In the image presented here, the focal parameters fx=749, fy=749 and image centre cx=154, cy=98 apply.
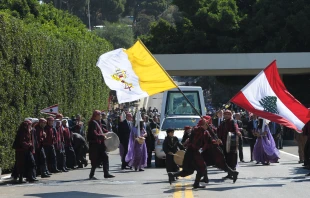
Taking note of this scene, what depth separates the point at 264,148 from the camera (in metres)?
25.1

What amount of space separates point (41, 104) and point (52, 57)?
2952mm

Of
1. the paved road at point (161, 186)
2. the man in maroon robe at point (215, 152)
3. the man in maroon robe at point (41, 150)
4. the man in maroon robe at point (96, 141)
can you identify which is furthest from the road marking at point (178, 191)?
the man in maroon robe at point (41, 150)

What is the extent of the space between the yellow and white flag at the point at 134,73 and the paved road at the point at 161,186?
7.49 feet

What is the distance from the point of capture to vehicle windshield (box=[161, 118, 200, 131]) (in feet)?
87.7

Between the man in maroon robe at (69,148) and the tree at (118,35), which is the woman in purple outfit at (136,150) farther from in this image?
the tree at (118,35)

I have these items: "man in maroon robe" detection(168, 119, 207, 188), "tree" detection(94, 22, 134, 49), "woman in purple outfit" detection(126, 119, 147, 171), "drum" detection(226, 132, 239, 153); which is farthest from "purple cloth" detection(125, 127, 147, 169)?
"tree" detection(94, 22, 134, 49)

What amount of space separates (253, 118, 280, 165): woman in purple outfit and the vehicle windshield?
240 centimetres

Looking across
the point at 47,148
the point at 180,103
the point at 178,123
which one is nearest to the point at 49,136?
the point at 47,148

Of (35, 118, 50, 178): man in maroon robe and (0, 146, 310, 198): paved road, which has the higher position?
(35, 118, 50, 178): man in maroon robe

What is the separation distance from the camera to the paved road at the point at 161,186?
15.7m

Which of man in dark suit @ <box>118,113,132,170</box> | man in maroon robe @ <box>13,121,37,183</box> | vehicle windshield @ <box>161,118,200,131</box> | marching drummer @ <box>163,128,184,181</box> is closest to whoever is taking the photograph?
marching drummer @ <box>163,128,184,181</box>

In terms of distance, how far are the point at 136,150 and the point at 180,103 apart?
9865 millimetres

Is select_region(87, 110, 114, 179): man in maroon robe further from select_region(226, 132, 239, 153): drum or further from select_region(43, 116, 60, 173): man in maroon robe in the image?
select_region(226, 132, 239, 153): drum

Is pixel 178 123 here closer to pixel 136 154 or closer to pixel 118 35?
pixel 136 154
